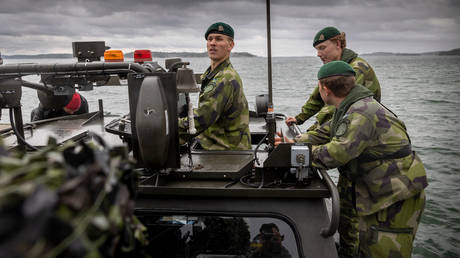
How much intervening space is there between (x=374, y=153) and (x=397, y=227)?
54 cm

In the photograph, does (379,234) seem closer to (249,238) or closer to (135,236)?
(249,238)

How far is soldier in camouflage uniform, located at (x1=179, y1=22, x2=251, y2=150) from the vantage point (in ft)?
10.8

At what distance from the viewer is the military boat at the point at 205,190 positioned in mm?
2385

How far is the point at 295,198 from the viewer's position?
2.43 meters

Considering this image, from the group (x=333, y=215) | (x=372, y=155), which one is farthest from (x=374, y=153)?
(x=333, y=215)

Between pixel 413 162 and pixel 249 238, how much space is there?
4.30 feet

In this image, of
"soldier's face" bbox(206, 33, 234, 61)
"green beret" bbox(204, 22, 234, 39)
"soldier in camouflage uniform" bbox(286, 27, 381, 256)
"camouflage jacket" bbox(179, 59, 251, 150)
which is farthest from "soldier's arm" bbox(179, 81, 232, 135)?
"soldier in camouflage uniform" bbox(286, 27, 381, 256)

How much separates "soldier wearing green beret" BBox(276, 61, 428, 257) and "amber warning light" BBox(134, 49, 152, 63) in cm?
199

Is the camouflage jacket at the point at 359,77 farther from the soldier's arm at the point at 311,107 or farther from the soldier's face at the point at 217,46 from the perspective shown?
the soldier's face at the point at 217,46

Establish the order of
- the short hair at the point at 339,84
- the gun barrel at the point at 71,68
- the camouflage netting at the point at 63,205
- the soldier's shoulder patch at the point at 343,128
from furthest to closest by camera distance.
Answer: the short hair at the point at 339,84 → the soldier's shoulder patch at the point at 343,128 → the gun barrel at the point at 71,68 → the camouflage netting at the point at 63,205

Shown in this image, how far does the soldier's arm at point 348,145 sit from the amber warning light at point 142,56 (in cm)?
222

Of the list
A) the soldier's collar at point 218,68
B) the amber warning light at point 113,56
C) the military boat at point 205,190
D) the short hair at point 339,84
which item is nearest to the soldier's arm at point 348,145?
the military boat at point 205,190

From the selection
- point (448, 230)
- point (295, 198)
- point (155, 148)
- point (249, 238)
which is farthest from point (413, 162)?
point (448, 230)

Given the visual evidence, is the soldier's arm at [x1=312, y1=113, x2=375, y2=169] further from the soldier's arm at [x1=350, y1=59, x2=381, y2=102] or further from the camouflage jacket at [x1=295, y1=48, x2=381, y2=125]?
the soldier's arm at [x1=350, y1=59, x2=381, y2=102]
